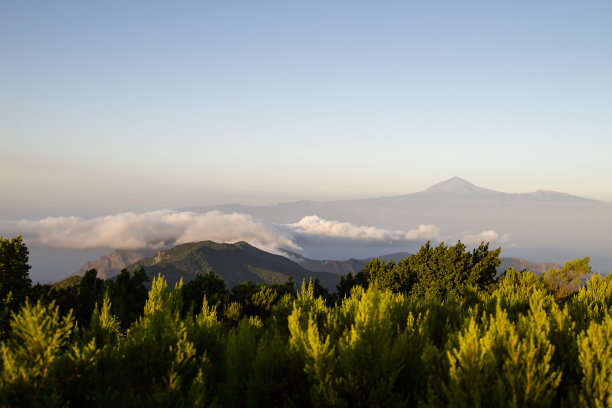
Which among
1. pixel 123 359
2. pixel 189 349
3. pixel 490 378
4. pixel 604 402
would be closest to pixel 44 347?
pixel 123 359

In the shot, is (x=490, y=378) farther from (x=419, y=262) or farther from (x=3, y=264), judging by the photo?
(x=419, y=262)

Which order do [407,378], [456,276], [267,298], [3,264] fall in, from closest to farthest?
[407,378] < [3,264] < [267,298] < [456,276]

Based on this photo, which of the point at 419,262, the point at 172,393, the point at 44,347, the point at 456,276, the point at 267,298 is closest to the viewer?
the point at 44,347

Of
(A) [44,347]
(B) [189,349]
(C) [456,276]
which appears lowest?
(C) [456,276]

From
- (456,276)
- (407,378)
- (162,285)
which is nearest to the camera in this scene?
(407,378)

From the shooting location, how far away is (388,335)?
827 centimetres

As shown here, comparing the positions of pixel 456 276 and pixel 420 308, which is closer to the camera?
pixel 420 308

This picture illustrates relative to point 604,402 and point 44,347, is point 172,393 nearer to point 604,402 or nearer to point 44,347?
point 44,347

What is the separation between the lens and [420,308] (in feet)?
52.9

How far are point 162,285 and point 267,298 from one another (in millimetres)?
17357

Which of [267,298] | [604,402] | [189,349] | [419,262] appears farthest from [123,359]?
[419,262]

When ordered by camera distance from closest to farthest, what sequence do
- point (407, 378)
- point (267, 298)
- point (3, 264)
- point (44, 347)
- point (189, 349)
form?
point (44, 347)
point (189, 349)
point (407, 378)
point (3, 264)
point (267, 298)

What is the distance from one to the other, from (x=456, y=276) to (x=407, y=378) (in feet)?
125

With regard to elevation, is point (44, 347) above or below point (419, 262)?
above
